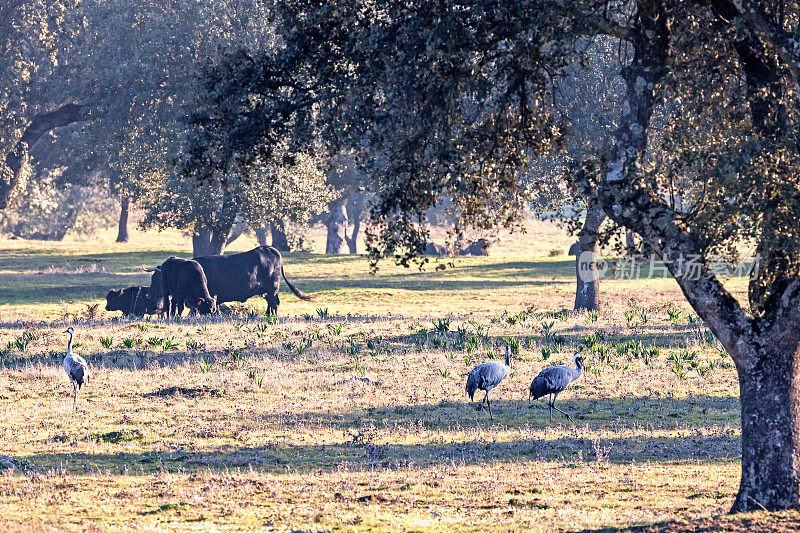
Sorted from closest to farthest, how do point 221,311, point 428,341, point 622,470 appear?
point 622,470 → point 428,341 → point 221,311

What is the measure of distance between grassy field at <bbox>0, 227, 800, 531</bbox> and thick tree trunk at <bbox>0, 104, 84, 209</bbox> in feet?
31.5

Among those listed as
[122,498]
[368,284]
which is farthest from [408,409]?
[368,284]

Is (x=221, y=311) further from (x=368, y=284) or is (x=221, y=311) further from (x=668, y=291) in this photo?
(x=668, y=291)

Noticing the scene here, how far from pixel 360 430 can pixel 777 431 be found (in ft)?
24.0

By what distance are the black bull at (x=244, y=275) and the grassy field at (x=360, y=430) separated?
21.7ft

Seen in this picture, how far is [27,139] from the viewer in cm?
3800

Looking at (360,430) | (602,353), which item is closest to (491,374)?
(360,430)

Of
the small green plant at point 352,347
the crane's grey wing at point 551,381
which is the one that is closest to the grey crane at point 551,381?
the crane's grey wing at point 551,381

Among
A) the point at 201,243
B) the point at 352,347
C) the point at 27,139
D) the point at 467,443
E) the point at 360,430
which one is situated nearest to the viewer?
the point at 467,443

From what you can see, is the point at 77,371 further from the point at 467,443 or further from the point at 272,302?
the point at 272,302

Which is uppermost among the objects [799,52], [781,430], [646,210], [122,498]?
[799,52]

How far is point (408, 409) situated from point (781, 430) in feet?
26.4

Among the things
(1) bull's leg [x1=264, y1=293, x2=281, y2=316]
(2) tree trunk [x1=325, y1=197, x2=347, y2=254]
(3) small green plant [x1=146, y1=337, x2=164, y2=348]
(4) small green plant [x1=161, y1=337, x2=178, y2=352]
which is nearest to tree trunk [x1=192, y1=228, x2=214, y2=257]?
(1) bull's leg [x1=264, y1=293, x2=281, y2=316]

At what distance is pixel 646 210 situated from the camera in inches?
422
